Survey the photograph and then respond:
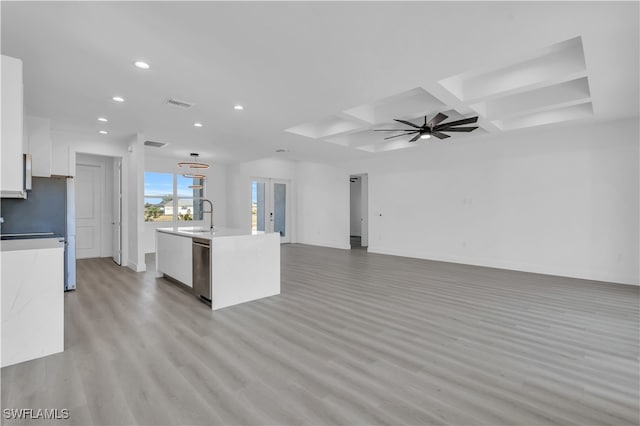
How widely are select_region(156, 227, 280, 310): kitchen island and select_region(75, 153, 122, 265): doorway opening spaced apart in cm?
401

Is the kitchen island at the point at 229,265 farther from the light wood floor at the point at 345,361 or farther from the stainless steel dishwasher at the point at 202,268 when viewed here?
the light wood floor at the point at 345,361

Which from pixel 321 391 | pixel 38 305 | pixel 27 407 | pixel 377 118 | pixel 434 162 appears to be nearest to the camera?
pixel 27 407

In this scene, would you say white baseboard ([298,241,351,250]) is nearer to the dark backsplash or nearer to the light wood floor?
the light wood floor

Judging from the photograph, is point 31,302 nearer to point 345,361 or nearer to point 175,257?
point 175,257

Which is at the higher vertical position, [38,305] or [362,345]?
[38,305]

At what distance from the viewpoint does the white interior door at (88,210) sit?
7438mm

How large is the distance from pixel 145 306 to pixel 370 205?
643 cm

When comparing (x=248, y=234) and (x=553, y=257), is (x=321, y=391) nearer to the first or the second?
(x=248, y=234)

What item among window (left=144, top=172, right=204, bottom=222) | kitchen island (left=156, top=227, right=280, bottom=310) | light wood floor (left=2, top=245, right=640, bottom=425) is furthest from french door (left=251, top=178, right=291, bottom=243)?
light wood floor (left=2, top=245, right=640, bottom=425)

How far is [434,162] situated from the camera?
7.52 meters

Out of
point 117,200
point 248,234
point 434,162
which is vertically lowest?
point 248,234

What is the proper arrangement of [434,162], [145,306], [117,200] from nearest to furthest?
[145,306] → [117,200] → [434,162]

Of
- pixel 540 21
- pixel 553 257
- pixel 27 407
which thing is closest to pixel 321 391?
pixel 27 407

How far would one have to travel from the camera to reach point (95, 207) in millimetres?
7668
